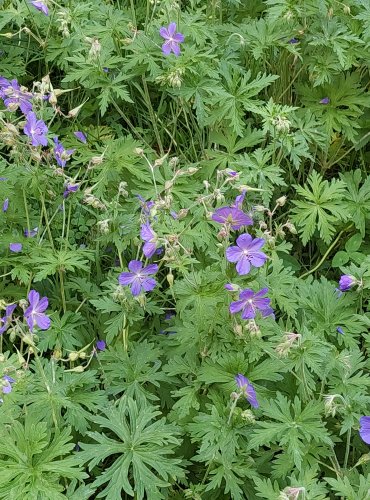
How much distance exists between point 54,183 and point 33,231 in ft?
0.85

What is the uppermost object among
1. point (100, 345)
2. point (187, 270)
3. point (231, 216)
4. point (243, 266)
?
point (231, 216)

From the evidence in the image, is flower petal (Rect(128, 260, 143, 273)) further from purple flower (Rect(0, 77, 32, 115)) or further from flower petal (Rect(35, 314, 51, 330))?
purple flower (Rect(0, 77, 32, 115))

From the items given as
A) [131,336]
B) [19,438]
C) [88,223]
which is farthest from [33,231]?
[19,438]

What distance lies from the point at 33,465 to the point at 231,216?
891 mm

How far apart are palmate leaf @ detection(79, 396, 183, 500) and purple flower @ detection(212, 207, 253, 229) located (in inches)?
23.9

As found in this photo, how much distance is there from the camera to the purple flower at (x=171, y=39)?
2.80 metres

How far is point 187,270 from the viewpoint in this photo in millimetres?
2332

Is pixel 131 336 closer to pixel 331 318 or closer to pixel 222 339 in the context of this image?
pixel 222 339

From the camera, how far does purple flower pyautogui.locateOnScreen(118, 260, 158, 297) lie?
2.26 meters

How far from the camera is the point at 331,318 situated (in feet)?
8.23

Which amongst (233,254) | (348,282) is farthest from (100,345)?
(348,282)

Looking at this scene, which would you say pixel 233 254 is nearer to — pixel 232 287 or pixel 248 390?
pixel 232 287

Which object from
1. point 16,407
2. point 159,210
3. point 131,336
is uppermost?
point 159,210

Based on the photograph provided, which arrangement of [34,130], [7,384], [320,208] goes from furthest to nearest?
[320,208]
[34,130]
[7,384]
